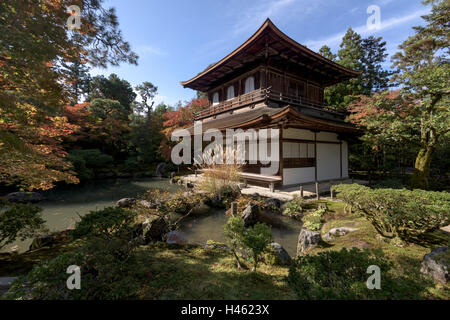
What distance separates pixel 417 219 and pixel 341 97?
603 inches

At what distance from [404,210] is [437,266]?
0.78m

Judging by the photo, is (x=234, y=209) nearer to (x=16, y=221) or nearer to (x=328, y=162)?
(x=16, y=221)

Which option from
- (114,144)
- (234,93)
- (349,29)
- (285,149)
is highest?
(349,29)

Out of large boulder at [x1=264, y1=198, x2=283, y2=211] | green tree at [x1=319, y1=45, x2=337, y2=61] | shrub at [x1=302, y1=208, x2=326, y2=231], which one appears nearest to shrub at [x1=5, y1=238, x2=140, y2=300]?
shrub at [x1=302, y1=208, x2=326, y2=231]

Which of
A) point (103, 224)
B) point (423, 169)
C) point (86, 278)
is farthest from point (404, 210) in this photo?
point (423, 169)

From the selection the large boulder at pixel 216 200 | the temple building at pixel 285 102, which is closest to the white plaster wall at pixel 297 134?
the temple building at pixel 285 102

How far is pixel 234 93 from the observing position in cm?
1026

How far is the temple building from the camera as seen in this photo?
271 inches

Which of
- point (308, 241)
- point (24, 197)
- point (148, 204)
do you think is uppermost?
point (148, 204)

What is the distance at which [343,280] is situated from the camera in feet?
4.60

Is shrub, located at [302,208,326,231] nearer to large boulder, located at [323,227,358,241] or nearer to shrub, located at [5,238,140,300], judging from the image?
large boulder, located at [323,227,358,241]

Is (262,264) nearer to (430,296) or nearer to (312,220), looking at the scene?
(430,296)

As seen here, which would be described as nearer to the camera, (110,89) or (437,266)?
(437,266)
